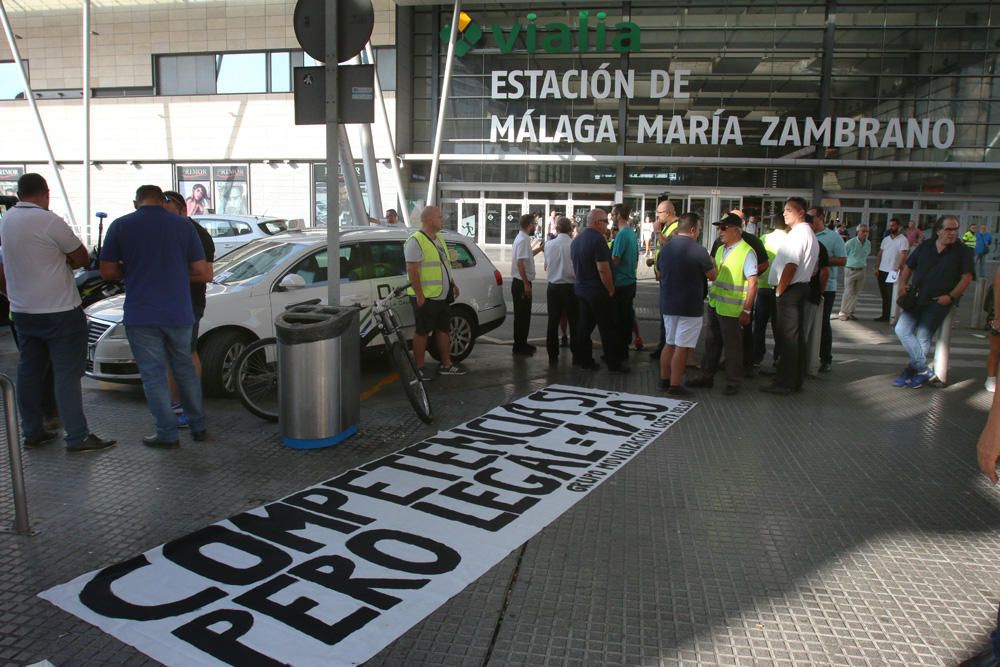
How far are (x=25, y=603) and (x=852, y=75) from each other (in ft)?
101

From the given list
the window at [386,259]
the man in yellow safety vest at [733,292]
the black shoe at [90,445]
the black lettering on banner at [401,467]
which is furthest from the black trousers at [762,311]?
the black shoe at [90,445]

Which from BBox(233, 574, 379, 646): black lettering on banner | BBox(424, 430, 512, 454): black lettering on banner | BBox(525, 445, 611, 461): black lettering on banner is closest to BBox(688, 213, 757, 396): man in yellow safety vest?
BBox(525, 445, 611, 461): black lettering on banner

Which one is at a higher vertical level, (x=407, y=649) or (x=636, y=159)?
(x=636, y=159)

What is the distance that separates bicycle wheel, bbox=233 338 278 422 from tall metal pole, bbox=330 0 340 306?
829 mm

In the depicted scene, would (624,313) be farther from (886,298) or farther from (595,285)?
(886,298)

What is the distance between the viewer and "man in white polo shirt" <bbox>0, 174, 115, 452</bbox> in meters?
4.92

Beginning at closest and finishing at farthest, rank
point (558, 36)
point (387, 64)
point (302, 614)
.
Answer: point (302, 614) → point (558, 36) → point (387, 64)

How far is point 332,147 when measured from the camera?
5.62 m

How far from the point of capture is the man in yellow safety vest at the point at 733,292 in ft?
23.8

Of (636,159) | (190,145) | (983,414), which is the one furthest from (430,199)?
(983,414)

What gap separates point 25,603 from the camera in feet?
10.5

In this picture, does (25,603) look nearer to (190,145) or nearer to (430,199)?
(430,199)

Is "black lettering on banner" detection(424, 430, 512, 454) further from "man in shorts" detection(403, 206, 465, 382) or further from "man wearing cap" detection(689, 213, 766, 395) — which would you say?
"man wearing cap" detection(689, 213, 766, 395)

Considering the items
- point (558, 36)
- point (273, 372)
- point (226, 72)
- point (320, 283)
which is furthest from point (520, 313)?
point (226, 72)
